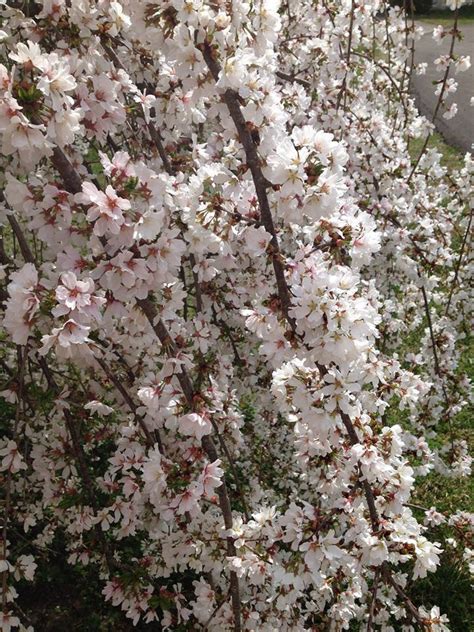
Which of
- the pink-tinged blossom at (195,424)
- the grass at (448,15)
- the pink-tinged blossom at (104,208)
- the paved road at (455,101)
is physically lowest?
the pink-tinged blossom at (195,424)

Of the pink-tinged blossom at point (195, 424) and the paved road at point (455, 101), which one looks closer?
the pink-tinged blossom at point (195, 424)

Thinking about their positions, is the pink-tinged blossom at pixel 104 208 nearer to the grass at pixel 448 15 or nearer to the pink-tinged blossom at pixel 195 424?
the pink-tinged blossom at pixel 195 424

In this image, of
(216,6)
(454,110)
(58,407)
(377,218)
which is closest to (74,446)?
(58,407)

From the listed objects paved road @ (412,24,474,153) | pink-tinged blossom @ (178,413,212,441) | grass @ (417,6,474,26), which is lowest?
pink-tinged blossom @ (178,413,212,441)

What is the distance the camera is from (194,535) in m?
2.43

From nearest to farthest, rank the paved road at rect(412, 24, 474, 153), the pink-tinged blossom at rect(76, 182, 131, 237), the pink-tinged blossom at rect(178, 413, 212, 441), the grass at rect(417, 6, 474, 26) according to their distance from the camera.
Answer: the pink-tinged blossom at rect(76, 182, 131, 237), the pink-tinged blossom at rect(178, 413, 212, 441), the paved road at rect(412, 24, 474, 153), the grass at rect(417, 6, 474, 26)

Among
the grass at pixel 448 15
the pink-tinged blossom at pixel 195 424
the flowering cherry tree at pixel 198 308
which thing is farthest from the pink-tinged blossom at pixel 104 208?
the grass at pixel 448 15

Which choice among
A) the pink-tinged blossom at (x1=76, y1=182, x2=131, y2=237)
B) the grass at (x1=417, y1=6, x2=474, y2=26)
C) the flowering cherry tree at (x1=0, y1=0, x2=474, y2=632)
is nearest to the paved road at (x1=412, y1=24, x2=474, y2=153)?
the grass at (x1=417, y1=6, x2=474, y2=26)

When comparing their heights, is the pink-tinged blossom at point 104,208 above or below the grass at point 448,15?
below

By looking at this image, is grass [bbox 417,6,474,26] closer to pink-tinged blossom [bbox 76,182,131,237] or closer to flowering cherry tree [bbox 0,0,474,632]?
flowering cherry tree [bbox 0,0,474,632]

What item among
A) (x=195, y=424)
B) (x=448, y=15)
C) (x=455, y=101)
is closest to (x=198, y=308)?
(x=195, y=424)

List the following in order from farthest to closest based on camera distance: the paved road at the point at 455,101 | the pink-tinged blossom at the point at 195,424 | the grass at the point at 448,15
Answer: the grass at the point at 448,15
the paved road at the point at 455,101
the pink-tinged blossom at the point at 195,424

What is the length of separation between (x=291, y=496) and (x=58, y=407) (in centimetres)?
170

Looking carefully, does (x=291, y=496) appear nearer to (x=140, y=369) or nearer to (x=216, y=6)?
(x=140, y=369)
